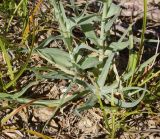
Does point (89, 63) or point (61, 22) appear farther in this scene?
point (89, 63)

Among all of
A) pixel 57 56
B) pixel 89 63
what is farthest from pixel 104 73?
pixel 57 56

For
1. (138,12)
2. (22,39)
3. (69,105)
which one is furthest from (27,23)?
(138,12)

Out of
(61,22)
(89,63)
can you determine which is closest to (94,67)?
(89,63)

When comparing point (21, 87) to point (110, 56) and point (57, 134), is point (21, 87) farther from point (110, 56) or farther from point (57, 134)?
point (110, 56)

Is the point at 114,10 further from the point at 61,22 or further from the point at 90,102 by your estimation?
the point at 90,102

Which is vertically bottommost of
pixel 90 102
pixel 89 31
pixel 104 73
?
pixel 90 102

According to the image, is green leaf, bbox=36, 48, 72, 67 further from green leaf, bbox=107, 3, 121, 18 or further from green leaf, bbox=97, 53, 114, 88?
green leaf, bbox=107, 3, 121, 18

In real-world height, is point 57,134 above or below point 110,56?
below

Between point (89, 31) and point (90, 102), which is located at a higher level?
point (89, 31)

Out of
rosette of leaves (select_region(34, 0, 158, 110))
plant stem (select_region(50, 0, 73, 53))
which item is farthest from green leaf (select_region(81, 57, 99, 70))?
plant stem (select_region(50, 0, 73, 53))
